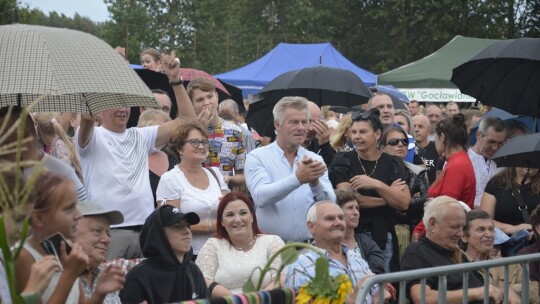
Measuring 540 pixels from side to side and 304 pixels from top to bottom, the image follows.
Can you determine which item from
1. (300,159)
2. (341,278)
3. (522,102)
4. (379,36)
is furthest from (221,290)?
(379,36)

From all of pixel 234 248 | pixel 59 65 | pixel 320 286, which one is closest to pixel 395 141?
pixel 234 248

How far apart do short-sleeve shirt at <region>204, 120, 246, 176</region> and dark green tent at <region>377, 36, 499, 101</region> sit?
12.8 metres

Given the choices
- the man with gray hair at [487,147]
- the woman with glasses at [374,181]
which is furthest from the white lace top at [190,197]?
the man with gray hair at [487,147]

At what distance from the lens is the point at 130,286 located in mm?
5523

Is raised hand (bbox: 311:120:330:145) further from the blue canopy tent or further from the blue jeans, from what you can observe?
the blue canopy tent

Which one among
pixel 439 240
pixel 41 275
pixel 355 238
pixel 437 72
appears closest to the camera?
pixel 41 275

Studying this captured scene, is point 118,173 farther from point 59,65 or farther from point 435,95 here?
point 435,95

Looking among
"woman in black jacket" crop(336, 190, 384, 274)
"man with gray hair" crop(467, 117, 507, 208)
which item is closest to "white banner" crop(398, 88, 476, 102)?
"man with gray hair" crop(467, 117, 507, 208)

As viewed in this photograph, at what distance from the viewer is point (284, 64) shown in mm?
24391

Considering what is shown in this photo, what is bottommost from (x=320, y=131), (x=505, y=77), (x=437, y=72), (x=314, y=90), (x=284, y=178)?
(x=284, y=178)

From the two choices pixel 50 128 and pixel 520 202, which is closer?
pixel 50 128

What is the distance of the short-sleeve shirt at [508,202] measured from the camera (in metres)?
7.87

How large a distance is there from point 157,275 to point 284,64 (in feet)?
62.6

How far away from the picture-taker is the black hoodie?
18.1ft
